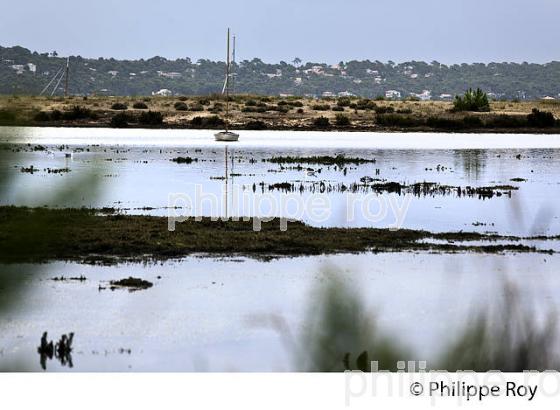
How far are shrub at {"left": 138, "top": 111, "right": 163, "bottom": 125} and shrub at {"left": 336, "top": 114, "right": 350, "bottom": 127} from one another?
11429mm

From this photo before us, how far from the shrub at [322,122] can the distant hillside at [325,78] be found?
6137 centimetres

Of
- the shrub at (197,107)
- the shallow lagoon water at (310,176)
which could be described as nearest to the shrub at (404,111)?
the shrub at (197,107)

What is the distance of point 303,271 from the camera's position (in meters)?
14.4

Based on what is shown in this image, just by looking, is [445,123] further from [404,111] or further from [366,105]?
[366,105]

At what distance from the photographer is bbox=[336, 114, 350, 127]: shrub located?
67.6 metres

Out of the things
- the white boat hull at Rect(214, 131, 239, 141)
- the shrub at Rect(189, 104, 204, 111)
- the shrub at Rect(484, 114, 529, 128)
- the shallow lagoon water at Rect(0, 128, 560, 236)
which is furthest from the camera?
the shrub at Rect(189, 104, 204, 111)

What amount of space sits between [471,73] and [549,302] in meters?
167

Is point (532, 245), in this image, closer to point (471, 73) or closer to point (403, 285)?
point (403, 285)

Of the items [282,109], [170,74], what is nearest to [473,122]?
[282,109]

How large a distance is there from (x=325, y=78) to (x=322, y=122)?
114 m

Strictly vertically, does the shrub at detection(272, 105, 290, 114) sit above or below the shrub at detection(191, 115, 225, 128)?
above

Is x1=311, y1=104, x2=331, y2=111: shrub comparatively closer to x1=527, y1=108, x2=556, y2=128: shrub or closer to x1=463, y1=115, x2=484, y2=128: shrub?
x1=463, y1=115, x2=484, y2=128: shrub

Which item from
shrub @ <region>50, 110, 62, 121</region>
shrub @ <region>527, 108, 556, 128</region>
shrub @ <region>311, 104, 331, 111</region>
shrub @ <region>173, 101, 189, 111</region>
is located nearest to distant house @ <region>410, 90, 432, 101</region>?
shrub @ <region>311, 104, 331, 111</region>
